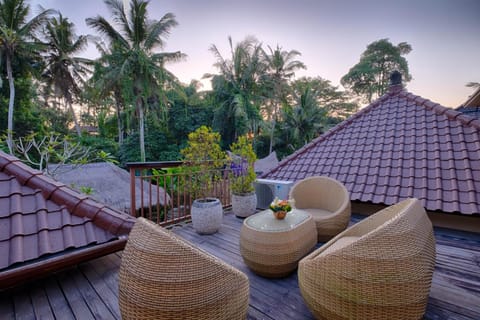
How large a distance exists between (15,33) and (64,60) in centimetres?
302

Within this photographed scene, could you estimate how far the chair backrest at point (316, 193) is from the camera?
313 centimetres

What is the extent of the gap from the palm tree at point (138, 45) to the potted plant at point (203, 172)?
10.9 meters

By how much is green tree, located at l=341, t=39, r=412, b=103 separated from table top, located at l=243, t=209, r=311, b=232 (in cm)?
1883

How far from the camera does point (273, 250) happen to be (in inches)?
77.7

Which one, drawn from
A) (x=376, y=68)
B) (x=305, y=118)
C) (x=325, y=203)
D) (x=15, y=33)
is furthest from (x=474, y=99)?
(x=15, y=33)

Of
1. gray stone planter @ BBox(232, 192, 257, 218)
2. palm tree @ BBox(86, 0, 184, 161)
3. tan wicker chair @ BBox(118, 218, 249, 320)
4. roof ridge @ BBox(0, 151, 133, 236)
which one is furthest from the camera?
palm tree @ BBox(86, 0, 184, 161)

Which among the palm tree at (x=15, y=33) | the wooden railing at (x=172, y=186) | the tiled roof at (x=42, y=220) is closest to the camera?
the tiled roof at (x=42, y=220)

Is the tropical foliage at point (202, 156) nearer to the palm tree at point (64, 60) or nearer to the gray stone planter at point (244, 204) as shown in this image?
the gray stone planter at point (244, 204)

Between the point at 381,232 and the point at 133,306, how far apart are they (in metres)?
1.56

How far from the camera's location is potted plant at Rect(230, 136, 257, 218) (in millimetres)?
3725

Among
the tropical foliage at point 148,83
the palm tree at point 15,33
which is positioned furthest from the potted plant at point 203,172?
the palm tree at point 15,33

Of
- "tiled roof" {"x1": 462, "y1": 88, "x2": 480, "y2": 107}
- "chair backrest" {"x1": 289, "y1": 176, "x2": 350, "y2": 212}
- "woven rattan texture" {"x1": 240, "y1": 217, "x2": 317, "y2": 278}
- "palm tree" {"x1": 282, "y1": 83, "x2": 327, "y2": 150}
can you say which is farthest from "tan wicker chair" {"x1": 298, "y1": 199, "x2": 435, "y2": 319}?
"palm tree" {"x1": 282, "y1": 83, "x2": 327, "y2": 150}

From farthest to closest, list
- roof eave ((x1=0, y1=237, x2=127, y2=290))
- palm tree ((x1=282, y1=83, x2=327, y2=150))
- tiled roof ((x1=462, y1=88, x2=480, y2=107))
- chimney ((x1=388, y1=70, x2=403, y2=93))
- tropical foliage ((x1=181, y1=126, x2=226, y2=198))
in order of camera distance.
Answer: palm tree ((x1=282, y1=83, x2=327, y2=150))
tiled roof ((x1=462, y1=88, x2=480, y2=107))
chimney ((x1=388, y1=70, x2=403, y2=93))
tropical foliage ((x1=181, y1=126, x2=226, y2=198))
roof eave ((x1=0, y1=237, x2=127, y2=290))

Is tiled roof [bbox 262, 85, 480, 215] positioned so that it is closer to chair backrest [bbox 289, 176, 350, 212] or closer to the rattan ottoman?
chair backrest [bbox 289, 176, 350, 212]
